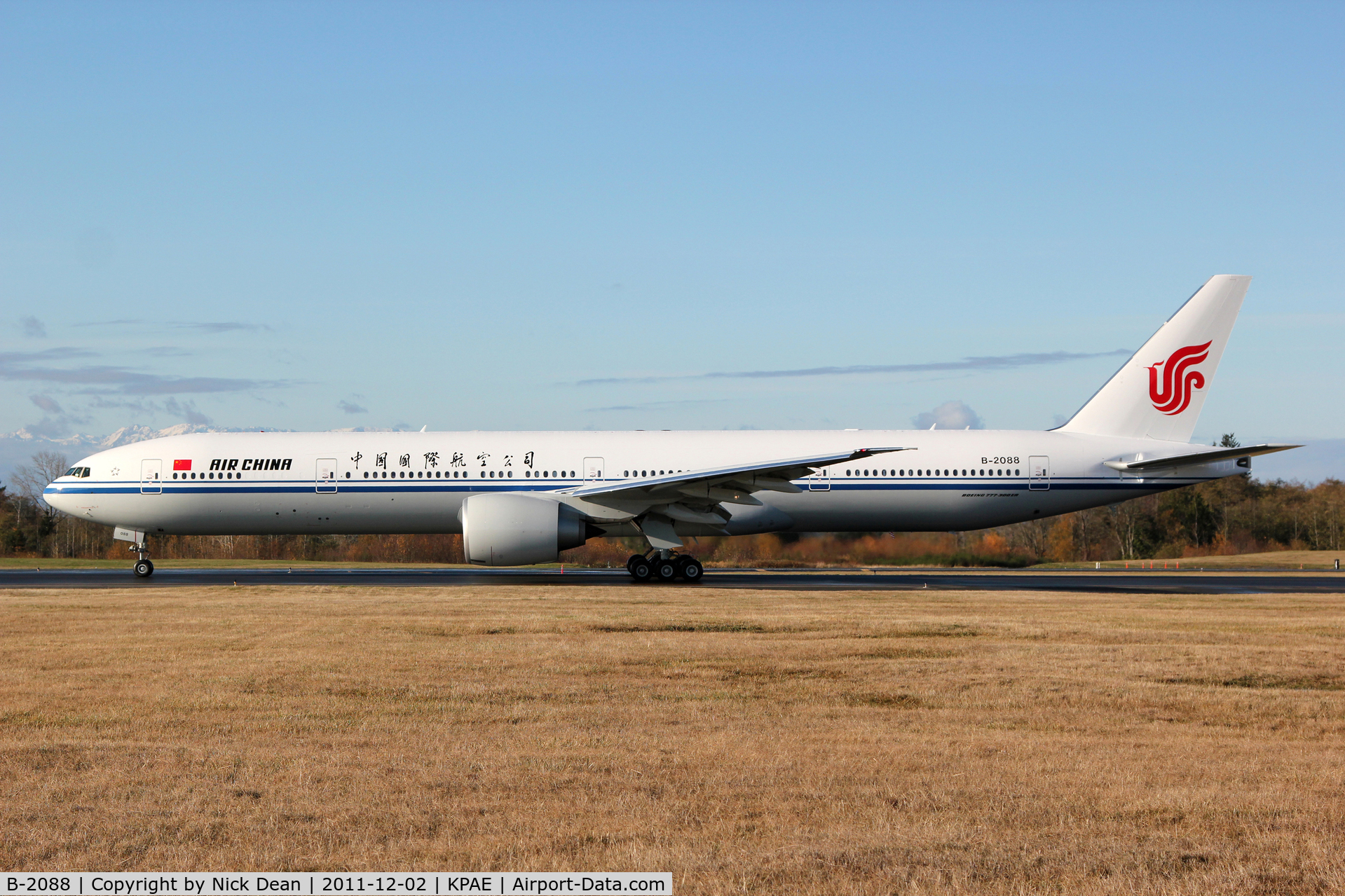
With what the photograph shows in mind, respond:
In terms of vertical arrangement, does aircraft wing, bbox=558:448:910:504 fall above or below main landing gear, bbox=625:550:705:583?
above

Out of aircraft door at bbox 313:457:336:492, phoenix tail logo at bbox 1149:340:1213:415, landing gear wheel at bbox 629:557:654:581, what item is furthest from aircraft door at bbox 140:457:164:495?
phoenix tail logo at bbox 1149:340:1213:415

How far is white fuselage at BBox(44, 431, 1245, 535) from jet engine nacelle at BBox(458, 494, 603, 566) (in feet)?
8.38

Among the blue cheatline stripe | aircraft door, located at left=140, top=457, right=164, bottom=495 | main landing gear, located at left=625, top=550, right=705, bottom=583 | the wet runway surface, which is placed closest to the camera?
the wet runway surface

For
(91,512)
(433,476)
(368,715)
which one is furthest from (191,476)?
(368,715)

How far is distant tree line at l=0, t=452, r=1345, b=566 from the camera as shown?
1193 inches

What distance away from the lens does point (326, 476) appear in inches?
1059

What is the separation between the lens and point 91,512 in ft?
91.4

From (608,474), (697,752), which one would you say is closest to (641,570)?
(608,474)

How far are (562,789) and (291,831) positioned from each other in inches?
61.8

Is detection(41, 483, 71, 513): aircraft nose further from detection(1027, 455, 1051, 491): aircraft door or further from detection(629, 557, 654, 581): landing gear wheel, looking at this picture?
detection(1027, 455, 1051, 491): aircraft door

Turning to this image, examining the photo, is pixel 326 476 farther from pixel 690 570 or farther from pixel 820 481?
pixel 820 481

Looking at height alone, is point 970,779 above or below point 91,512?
below

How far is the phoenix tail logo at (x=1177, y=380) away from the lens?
93.5ft

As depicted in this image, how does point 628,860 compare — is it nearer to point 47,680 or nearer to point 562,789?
point 562,789
